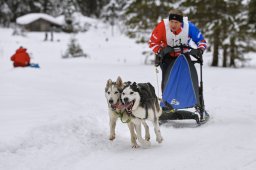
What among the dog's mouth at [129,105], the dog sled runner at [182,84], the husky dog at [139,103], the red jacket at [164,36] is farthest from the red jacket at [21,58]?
the dog's mouth at [129,105]

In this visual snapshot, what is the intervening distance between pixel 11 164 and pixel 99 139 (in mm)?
1656

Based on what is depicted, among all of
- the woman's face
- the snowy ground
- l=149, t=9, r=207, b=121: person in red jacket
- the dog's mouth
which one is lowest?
the snowy ground

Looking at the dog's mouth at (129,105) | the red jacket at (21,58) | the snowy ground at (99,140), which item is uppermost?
the red jacket at (21,58)

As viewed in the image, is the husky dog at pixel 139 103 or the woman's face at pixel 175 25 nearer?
the husky dog at pixel 139 103

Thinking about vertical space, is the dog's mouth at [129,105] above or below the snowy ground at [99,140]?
above

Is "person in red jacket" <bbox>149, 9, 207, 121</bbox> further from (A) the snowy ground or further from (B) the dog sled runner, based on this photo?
(A) the snowy ground

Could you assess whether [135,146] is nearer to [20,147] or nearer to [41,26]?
[20,147]

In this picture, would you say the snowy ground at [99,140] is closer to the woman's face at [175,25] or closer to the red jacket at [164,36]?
the red jacket at [164,36]

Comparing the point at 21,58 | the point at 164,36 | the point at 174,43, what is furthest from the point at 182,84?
the point at 21,58

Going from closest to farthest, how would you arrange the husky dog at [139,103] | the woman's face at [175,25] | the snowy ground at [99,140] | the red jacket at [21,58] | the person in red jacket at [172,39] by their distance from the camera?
the snowy ground at [99,140] → the husky dog at [139,103] → the woman's face at [175,25] → the person in red jacket at [172,39] → the red jacket at [21,58]

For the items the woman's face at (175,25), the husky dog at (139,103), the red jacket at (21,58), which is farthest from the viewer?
the red jacket at (21,58)

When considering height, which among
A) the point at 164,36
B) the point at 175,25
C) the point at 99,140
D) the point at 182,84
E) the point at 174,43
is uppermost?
the point at 175,25

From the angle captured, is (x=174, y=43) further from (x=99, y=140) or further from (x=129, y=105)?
(x=99, y=140)

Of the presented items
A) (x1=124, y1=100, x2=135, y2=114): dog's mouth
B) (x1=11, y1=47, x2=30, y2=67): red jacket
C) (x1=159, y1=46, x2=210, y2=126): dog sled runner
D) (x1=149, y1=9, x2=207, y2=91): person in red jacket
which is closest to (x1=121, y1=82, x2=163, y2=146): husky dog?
(x1=124, y1=100, x2=135, y2=114): dog's mouth
